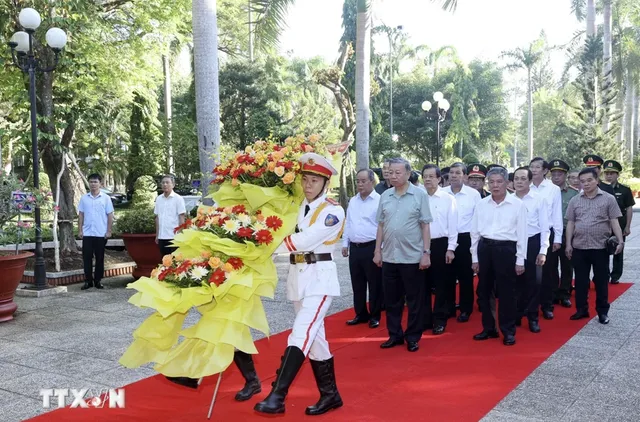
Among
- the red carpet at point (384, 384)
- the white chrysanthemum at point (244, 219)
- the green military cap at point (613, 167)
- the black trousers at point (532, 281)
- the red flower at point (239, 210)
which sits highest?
the green military cap at point (613, 167)

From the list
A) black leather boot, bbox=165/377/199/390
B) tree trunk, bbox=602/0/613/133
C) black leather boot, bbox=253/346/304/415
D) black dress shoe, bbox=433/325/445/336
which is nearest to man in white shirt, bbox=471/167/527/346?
black dress shoe, bbox=433/325/445/336

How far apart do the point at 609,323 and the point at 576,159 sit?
2579cm

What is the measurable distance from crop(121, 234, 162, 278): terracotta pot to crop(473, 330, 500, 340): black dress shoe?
536 centimetres

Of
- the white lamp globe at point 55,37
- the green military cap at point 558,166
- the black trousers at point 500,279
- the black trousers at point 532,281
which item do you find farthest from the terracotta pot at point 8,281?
the green military cap at point 558,166

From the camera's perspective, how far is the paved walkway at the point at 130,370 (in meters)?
4.23

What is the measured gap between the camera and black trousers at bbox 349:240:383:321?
684 cm

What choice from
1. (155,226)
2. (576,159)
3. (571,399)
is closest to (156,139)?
(155,226)

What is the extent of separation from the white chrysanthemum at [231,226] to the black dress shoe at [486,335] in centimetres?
332

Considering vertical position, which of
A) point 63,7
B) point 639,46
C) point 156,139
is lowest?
point 156,139

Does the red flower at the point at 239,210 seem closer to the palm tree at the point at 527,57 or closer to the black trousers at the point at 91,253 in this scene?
the black trousers at the point at 91,253

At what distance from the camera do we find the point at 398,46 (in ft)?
151

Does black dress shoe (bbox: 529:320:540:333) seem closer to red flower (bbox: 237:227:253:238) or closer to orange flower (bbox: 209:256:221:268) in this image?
red flower (bbox: 237:227:253:238)

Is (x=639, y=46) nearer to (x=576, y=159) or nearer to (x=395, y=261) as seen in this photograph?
(x=576, y=159)

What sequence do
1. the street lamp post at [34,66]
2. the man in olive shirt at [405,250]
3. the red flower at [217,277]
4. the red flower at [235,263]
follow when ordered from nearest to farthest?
the red flower at [217,277]
the red flower at [235,263]
the man in olive shirt at [405,250]
the street lamp post at [34,66]
